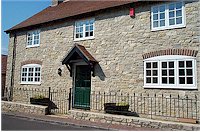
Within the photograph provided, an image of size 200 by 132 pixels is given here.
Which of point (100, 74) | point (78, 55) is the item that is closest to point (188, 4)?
point (100, 74)

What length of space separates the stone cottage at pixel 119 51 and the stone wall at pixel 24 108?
7.21 ft

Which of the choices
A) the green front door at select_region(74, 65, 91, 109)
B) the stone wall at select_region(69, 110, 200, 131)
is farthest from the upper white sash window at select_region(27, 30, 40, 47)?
the stone wall at select_region(69, 110, 200, 131)

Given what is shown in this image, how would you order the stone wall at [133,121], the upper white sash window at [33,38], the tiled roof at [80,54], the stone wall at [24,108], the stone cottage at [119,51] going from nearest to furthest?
the stone wall at [133,121] < the stone cottage at [119,51] < the stone wall at [24,108] < the tiled roof at [80,54] < the upper white sash window at [33,38]

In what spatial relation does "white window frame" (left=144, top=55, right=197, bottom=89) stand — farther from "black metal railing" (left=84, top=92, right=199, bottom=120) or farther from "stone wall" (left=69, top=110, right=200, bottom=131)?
"stone wall" (left=69, top=110, right=200, bottom=131)

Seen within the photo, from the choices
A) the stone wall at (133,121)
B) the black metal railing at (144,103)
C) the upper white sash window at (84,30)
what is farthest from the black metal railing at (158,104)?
the upper white sash window at (84,30)

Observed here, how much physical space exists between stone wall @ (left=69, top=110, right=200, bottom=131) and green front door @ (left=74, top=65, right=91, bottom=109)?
7.52ft

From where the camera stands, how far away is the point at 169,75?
34.5 ft

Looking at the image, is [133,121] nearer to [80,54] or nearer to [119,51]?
[119,51]

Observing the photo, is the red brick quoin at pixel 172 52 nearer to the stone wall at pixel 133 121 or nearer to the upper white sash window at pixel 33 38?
the stone wall at pixel 133 121

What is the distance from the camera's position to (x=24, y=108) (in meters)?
12.9

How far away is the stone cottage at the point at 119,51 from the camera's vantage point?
33.6 ft

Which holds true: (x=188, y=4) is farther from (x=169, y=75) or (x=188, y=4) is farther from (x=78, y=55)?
(x=78, y=55)

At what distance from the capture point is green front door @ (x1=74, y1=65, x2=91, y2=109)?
43.4ft

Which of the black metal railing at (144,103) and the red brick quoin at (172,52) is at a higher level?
the red brick quoin at (172,52)
